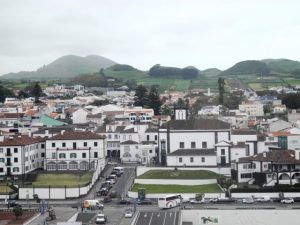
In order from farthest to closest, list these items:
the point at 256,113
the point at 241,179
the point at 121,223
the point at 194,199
A: the point at 256,113, the point at 241,179, the point at 194,199, the point at 121,223

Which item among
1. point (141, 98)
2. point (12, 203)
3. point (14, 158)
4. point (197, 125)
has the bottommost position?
point (12, 203)

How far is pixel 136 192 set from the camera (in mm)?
49656

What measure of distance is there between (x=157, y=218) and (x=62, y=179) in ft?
45.2

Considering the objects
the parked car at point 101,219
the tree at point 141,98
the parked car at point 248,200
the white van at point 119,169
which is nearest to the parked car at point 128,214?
the parked car at point 101,219

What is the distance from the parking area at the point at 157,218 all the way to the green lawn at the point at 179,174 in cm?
982

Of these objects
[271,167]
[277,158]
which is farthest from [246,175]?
[277,158]

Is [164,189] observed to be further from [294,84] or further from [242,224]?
[294,84]

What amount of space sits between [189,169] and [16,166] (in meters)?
15.1

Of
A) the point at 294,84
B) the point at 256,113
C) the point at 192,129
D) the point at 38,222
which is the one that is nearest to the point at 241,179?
the point at 192,129

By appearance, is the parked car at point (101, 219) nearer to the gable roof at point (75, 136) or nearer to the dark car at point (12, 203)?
the dark car at point (12, 203)

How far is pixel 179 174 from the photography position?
177 feet

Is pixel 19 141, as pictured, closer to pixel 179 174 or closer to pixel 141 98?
pixel 179 174

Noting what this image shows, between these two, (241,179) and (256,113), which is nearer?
(241,179)

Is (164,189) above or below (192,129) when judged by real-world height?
below
